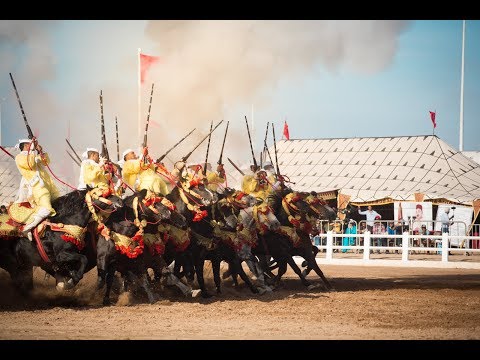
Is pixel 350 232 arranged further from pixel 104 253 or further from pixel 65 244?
pixel 65 244

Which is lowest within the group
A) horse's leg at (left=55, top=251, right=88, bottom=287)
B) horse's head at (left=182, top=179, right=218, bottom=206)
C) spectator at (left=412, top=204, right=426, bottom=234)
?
horse's leg at (left=55, top=251, right=88, bottom=287)

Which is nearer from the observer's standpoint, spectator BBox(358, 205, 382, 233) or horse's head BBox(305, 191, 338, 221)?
horse's head BBox(305, 191, 338, 221)

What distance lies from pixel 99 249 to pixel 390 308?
5.13 m

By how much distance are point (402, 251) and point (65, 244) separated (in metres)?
15.2

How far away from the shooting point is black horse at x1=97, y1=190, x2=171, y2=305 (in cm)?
1559

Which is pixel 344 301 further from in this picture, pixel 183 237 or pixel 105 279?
pixel 105 279

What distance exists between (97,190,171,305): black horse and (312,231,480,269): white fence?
40.6 feet

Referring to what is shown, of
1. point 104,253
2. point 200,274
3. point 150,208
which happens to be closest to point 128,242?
point 104,253

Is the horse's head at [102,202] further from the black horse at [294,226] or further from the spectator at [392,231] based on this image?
the spectator at [392,231]

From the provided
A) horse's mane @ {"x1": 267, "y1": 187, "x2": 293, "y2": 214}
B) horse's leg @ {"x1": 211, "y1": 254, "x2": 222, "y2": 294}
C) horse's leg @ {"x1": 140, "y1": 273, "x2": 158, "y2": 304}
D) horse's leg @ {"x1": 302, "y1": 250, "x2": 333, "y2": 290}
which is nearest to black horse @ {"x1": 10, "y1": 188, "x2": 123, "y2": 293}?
horse's leg @ {"x1": 140, "y1": 273, "x2": 158, "y2": 304}

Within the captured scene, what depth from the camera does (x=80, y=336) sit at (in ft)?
40.0

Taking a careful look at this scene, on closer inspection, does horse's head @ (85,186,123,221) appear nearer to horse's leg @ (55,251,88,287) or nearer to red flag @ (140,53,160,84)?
horse's leg @ (55,251,88,287)

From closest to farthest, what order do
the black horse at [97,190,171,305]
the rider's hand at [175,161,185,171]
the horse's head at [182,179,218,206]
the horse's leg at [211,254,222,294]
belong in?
1. the black horse at [97,190,171,305]
2. the horse's head at [182,179,218,206]
3. the rider's hand at [175,161,185,171]
4. the horse's leg at [211,254,222,294]
